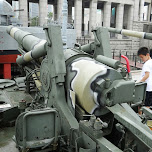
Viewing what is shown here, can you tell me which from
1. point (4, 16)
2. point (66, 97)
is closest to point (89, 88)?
point (66, 97)

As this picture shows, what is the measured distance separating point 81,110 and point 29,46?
2710mm

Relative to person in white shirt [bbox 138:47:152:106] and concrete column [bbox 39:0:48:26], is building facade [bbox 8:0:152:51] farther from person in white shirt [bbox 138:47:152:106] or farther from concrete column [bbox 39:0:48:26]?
person in white shirt [bbox 138:47:152:106]

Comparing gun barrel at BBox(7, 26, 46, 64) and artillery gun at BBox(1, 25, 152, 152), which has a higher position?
gun barrel at BBox(7, 26, 46, 64)

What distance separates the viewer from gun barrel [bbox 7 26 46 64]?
385cm

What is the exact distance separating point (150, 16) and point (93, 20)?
13828 millimetres

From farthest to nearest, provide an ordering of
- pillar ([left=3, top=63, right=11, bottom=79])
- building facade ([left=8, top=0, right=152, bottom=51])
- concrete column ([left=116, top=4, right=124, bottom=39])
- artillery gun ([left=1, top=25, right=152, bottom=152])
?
concrete column ([left=116, top=4, right=124, bottom=39]) → building facade ([left=8, top=0, right=152, bottom=51]) → pillar ([left=3, top=63, right=11, bottom=79]) → artillery gun ([left=1, top=25, right=152, bottom=152])

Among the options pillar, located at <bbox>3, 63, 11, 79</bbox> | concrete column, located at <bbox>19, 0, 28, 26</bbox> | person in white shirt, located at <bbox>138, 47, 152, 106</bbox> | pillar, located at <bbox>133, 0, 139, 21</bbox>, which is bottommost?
pillar, located at <bbox>3, 63, 11, 79</bbox>

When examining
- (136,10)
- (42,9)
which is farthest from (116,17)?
(42,9)

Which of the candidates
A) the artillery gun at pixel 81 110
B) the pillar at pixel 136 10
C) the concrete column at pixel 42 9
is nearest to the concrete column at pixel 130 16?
the pillar at pixel 136 10

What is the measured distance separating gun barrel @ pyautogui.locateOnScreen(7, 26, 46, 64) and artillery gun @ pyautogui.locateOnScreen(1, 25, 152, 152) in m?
0.23

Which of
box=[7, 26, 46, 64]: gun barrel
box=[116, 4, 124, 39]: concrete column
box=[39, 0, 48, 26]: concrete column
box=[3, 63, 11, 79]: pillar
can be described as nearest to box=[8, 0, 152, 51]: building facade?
box=[116, 4, 124, 39]: concrete column

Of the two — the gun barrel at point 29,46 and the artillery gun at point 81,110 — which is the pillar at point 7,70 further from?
the artillery gun at point 81,110

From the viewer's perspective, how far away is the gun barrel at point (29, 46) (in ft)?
12.6

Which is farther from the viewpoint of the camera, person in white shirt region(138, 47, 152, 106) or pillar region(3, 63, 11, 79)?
→ pillar region(3, 63, 11, 79)
